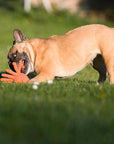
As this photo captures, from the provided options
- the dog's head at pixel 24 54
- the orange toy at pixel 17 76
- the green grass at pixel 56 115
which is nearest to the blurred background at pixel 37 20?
the dog's head at pixel 24 54

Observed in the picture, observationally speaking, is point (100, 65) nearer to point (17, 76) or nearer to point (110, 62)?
point (110, 62)

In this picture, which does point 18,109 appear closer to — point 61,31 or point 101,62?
point 101,62

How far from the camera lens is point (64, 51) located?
6.69 m

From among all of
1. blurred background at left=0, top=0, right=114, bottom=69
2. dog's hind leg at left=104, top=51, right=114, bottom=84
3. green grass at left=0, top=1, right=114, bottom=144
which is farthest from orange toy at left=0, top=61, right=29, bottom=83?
blurred background at left=0, top=0, right=114, bottom=69

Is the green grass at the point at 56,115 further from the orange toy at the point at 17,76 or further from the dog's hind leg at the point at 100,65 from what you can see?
the dog's hind leg at the point at 100,65

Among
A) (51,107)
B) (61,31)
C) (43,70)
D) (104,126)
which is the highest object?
(61,31)

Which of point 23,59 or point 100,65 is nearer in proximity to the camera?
point 23,59

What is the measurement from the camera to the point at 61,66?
6648mm

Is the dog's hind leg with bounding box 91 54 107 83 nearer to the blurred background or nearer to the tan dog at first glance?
the tan dog

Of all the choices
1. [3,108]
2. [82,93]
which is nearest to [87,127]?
[3,108]

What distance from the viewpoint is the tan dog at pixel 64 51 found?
6488 mm

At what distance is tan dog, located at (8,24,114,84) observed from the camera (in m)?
6.49

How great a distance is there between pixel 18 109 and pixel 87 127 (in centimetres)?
93

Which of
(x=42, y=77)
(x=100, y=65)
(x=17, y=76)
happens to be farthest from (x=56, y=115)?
(x=100, y=65)
